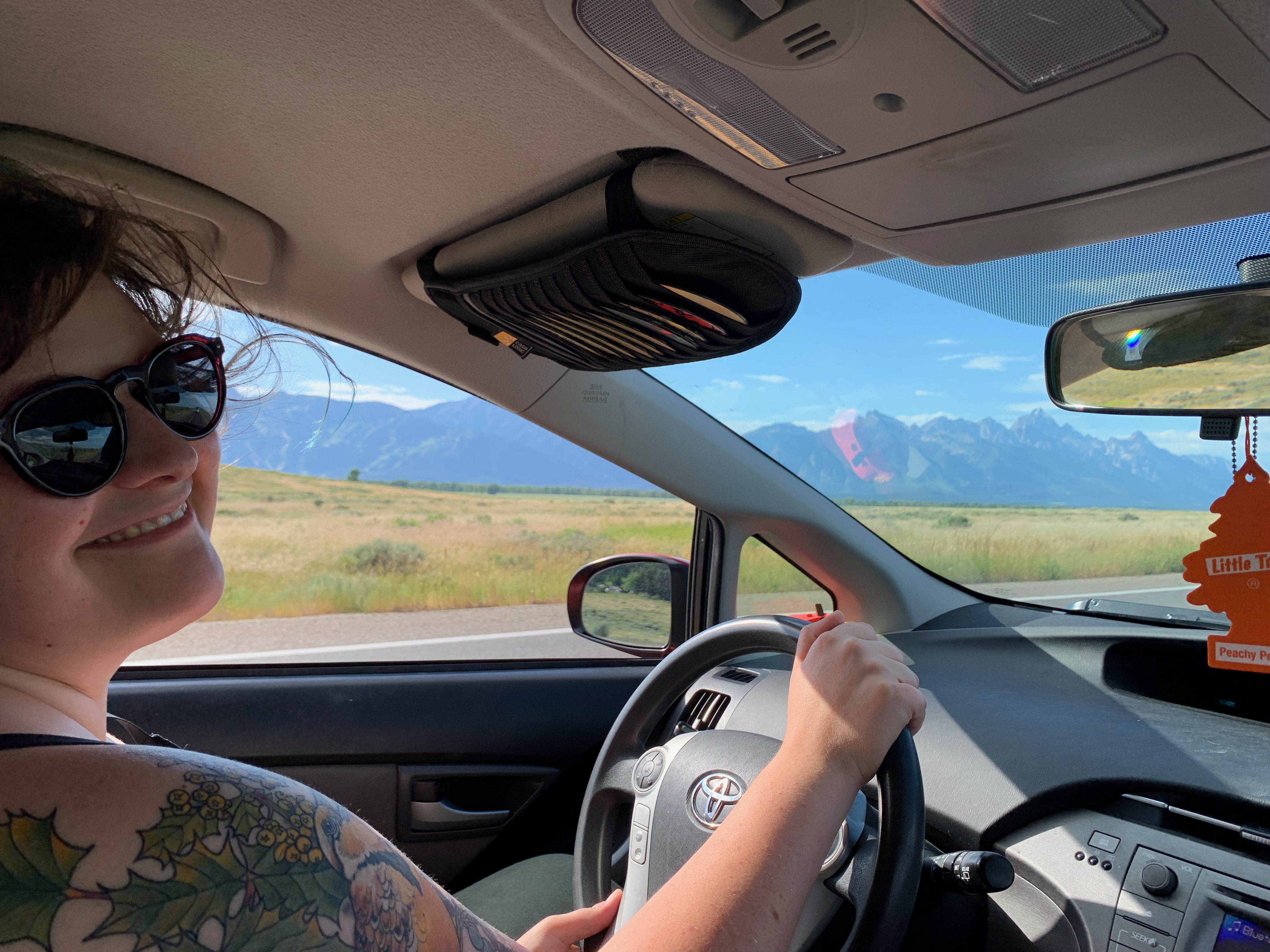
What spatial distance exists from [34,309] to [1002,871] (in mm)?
1597

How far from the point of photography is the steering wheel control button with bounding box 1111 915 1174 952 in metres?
1.48

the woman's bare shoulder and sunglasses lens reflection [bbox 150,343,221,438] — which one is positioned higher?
sunglasses lens reflection [bbox 150,343,221,438]

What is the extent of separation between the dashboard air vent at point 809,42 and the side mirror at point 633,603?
2.33 meters

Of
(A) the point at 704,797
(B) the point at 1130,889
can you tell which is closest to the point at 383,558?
(A) the point at 704,797

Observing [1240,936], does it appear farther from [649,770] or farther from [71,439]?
[71,439]

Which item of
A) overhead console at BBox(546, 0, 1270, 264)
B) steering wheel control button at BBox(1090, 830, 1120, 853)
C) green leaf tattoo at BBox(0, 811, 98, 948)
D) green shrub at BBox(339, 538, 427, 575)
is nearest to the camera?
green leaf tattoo at BBox(0, 811, 98, 948)

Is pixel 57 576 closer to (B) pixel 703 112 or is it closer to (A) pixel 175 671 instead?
(B) pixel 703 112

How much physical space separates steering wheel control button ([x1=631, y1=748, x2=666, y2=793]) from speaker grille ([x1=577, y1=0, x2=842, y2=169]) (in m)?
1.20

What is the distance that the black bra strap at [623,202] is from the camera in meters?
1.71

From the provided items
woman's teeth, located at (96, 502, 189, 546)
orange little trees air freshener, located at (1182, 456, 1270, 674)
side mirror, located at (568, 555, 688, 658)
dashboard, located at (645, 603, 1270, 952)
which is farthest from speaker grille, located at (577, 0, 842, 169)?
side mirror, located at (568, 555, 688, 658)

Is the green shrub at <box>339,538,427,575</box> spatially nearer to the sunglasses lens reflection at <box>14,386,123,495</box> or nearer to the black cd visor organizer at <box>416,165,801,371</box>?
the black cd visor organizer at <box>416,165,801,371</box>

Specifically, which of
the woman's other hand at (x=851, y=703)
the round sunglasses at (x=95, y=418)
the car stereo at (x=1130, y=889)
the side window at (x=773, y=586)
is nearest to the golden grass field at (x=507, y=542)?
the side window at (x=773, y=586)

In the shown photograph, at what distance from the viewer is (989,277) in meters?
2.15

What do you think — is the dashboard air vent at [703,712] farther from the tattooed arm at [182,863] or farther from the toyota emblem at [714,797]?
the tattooed arm at [182,863]
